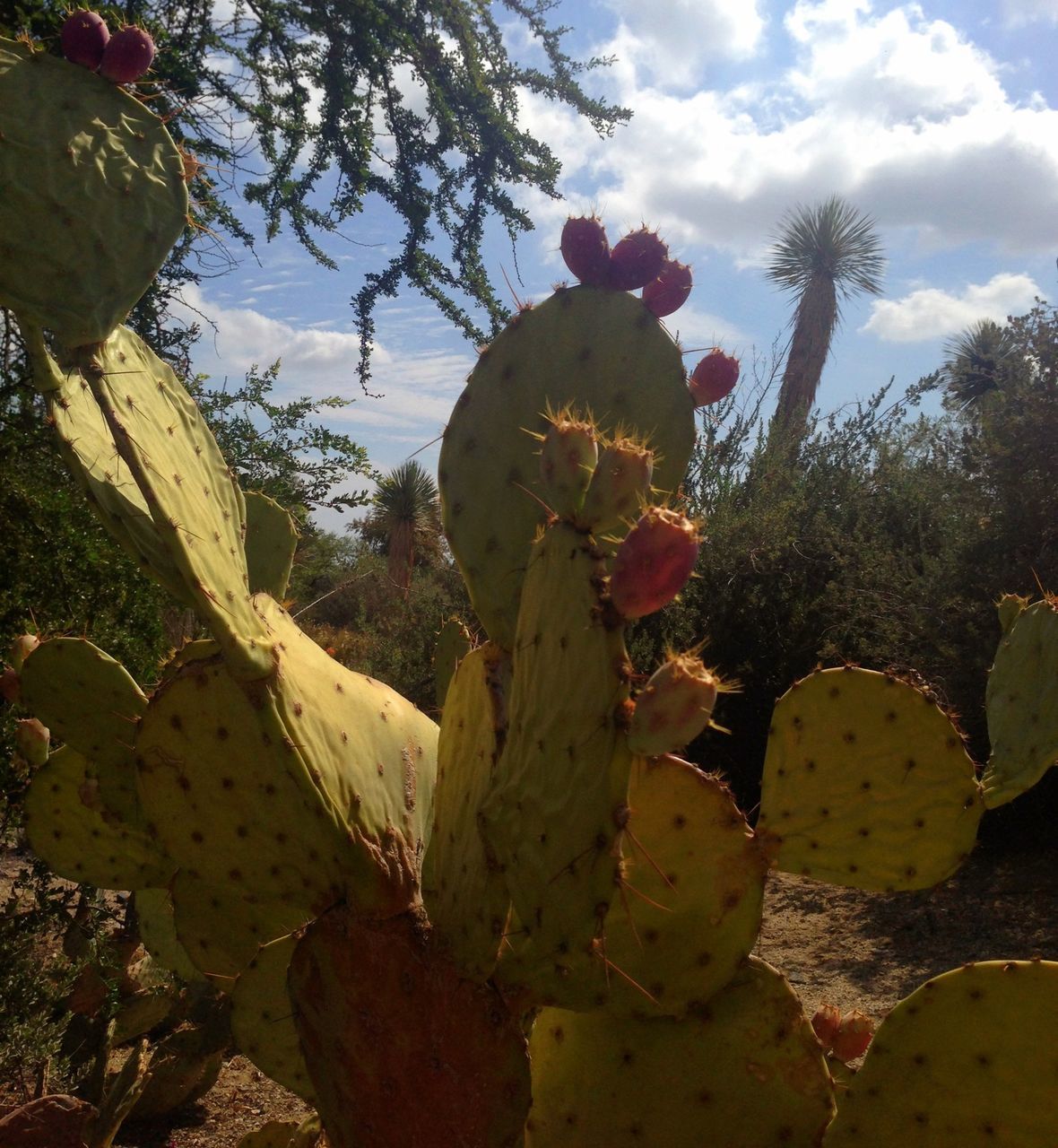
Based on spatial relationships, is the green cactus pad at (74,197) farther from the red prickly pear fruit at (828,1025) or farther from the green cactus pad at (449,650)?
the red prickly pear fruit at (828,1025)

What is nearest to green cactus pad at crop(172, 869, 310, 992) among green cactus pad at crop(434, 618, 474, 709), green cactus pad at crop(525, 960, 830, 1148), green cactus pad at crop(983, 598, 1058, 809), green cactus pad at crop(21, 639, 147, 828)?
green cactus pad at crop(21, 639, 147, 828)

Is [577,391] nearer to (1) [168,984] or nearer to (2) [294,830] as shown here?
(2) [294,830]

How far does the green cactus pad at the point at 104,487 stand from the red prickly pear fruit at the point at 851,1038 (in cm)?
158

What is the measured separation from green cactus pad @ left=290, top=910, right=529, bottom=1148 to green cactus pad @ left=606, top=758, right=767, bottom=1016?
21cm

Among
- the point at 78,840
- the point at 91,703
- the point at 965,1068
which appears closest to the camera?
the point at 965,1068

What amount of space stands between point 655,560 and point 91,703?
1678 millimetres

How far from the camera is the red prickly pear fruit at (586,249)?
5.31 ft

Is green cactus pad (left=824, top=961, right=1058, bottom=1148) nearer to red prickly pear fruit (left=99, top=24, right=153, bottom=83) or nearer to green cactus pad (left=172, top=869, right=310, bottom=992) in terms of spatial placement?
green cactus pad (left=172, top=869, right=310, bottom=992)

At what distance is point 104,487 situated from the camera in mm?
1471

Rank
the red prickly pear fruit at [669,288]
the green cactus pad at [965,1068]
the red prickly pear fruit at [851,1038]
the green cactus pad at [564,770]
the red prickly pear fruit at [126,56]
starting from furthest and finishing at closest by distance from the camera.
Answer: the red prickly pear fruit at [851,1038] < the red prickly pear fruit at [669,288] < the red prickly pear fruit at [126,56] < the green cactus pad at [965,1068] < the green cactus pad at [564,770]

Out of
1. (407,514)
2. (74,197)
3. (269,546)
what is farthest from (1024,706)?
(407,514)

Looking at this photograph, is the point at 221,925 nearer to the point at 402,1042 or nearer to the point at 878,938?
the point at 402,1042

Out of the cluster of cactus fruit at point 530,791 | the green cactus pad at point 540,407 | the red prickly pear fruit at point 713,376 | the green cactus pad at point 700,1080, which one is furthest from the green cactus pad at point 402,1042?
the red prickly pear fruit at point 713,376

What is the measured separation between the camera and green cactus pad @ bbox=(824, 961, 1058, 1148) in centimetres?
126
